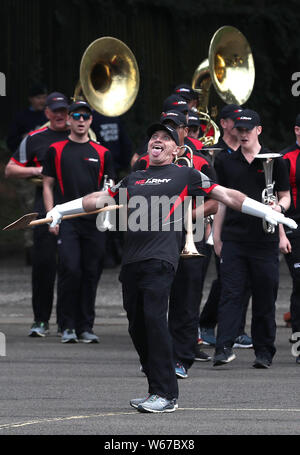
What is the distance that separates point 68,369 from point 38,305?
244cm

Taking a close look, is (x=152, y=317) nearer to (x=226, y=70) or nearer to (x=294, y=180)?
(x=294, y=180)

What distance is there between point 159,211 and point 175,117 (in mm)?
1546

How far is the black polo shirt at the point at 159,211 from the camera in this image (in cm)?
925

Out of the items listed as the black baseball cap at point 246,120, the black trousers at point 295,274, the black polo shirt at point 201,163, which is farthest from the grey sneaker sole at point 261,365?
the black baseball cap at point 246,120

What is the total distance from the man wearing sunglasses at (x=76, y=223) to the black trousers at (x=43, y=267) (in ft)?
1.39

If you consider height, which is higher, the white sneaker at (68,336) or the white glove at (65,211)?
the white glove at (65,211)

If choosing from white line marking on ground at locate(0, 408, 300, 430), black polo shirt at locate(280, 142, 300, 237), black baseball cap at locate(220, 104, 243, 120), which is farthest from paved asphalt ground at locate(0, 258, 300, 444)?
black baseball cap at locate(220, 104, 243, 120)

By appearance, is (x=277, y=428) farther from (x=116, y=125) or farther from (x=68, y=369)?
(x=116, y=125)

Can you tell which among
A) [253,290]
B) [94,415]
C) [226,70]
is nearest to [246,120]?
[253,290]

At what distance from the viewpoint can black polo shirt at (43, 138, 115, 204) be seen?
13.2 meters

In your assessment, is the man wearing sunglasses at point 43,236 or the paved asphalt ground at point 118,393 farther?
the man wearing sunglasses at point 43,236

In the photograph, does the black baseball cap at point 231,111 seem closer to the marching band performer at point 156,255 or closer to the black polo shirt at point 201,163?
the black polo shirt at point 201,163

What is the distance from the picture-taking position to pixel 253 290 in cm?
1152
